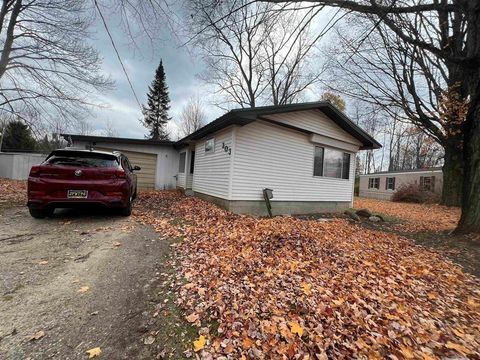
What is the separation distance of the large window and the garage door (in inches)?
387

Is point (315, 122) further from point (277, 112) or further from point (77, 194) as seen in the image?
point (77, 194)

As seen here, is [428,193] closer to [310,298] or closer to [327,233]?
[327,233]

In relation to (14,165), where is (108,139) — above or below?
above

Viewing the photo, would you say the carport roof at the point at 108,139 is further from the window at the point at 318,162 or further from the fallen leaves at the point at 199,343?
the fallen leaves at the point at 199,343

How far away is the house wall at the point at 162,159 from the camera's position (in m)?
14.5

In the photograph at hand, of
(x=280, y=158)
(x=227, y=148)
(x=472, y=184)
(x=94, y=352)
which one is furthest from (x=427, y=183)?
(x=94, y=352)

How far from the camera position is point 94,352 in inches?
80.7

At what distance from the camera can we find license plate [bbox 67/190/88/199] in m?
5.34

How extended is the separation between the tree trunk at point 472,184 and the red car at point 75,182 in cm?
866

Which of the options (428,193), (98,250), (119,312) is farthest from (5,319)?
(428,193)

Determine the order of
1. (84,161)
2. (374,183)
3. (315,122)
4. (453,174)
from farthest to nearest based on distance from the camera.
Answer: (374,183) < (453,174) < (315,122) < (84,161)

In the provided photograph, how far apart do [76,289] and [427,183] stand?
26.9 metres

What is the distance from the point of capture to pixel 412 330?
2.66 metres

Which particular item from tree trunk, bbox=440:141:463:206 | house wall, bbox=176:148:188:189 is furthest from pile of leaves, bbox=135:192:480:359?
tree trunk, bbox=440:141:463:206
